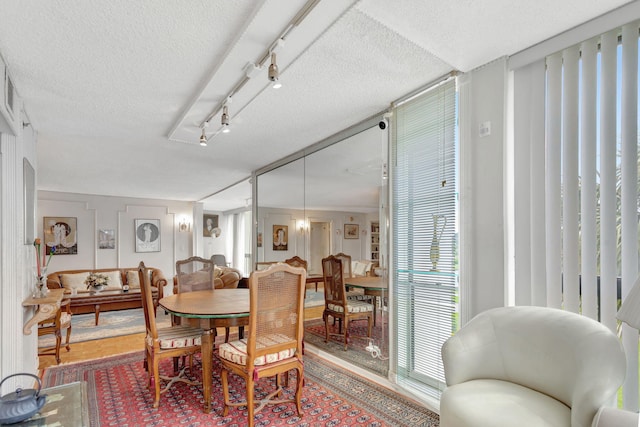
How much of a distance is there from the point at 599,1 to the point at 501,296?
1.62 m

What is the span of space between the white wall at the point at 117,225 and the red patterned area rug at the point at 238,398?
4910 millimetres

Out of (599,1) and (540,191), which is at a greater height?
(599,1)

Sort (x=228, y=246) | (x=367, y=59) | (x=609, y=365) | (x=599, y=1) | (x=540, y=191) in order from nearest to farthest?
(x=609, y=365), (x=599, y=1), (x=540, y=191), (x=367, y=59), (x=228, y=246)

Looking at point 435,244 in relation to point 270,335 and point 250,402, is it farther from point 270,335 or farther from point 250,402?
point 250,402

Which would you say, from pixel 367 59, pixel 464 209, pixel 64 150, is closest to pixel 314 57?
pixel 367 59

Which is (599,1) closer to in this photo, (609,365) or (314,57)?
(314,57)

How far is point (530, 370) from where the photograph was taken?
1764mm

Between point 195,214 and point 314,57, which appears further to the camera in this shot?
point 195,214

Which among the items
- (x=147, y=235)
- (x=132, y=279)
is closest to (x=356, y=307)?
(x=132, y=279)

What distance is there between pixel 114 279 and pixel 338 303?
589 centimetres

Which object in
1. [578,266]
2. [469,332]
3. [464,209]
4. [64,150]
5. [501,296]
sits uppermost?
[64,150]

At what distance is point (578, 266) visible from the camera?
192 centimetres

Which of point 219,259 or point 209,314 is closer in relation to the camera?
point 209,314

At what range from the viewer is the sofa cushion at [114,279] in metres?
7.28
